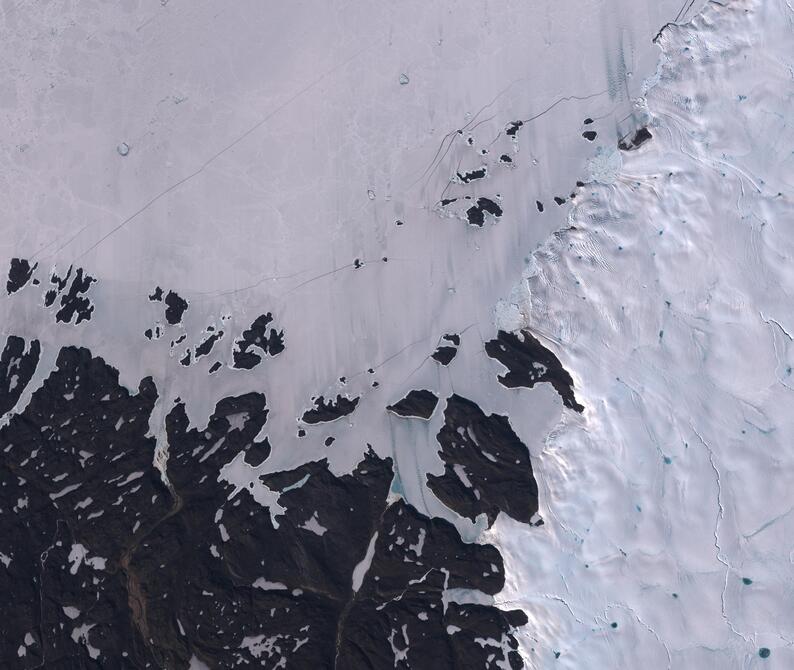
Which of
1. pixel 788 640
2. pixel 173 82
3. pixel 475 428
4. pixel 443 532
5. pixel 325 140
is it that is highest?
pixel 173 82

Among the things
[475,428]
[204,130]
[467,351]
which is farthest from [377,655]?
[204,130]

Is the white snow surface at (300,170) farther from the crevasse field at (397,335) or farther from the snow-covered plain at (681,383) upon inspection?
the snow-covered plain at (681,383)

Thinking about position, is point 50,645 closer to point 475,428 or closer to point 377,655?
point 377,655

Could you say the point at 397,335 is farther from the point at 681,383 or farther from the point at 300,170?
the point at 681,383

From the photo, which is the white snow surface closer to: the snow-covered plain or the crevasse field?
the crevasse field

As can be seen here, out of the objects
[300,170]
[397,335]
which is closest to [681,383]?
[397,335]
